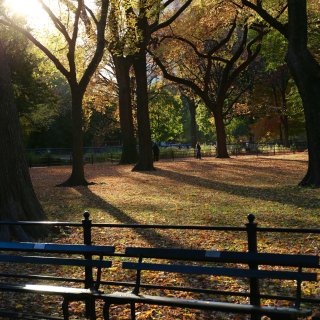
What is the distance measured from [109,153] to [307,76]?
107 ft

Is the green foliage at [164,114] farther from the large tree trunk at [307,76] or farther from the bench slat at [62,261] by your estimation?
the bench slat at [62,261]

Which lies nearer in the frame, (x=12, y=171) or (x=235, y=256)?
(x=235, y=256)

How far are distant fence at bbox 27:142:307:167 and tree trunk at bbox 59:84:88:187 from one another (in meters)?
21.4

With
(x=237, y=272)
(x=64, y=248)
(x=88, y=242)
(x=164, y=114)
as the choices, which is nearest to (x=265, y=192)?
(x=88, y=242)

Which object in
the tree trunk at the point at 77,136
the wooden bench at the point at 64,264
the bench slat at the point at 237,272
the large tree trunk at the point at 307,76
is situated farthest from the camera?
the tree trunk at the point at 77,136

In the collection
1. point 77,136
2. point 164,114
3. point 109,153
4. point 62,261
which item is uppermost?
point 164,114

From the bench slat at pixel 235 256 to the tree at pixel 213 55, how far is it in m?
23.8

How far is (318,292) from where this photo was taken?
627cm

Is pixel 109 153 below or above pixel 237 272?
above

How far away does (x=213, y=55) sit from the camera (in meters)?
44.3

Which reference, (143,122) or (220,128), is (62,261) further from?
(220,128)

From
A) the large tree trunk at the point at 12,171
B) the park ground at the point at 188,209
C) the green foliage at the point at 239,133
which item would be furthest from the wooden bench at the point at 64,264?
the green foliage at the point at 239,133

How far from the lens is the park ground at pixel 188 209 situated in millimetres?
9000

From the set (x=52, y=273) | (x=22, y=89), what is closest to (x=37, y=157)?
(x=22, y=89)
